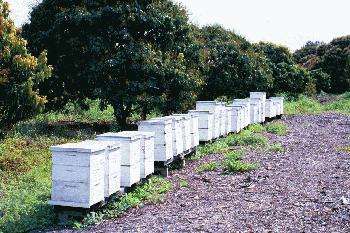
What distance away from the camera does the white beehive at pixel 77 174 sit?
27.2 feet

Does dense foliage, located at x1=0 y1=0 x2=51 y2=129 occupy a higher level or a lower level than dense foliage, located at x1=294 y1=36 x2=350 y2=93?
lower

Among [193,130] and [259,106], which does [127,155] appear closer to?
[193,130]

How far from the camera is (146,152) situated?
1080 cm

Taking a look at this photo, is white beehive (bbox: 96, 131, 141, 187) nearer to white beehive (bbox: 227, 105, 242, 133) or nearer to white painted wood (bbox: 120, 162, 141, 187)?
white painted wood (bbox: 120, 162, 141, 187)

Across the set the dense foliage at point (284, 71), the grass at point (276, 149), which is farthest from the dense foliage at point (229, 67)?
the grass at point (276, 149)

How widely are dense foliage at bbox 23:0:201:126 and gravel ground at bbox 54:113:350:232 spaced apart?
513 cm

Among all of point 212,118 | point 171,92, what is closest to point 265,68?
point 171,92

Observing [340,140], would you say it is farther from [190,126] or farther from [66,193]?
[66,193]

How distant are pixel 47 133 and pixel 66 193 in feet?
31.7

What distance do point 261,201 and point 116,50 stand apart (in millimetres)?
10987

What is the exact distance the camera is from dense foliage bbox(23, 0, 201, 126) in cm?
1831

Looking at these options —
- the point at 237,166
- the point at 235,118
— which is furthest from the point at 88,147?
the point at 235,118

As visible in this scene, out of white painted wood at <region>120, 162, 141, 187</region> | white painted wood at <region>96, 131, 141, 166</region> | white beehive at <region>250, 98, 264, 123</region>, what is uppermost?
white beehive at <region>250, 98, 264, 123</region>

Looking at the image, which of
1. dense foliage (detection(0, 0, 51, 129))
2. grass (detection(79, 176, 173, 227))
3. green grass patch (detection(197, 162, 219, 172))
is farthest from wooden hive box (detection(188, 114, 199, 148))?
dense foliage (detection(0, 0, 51, 129))
